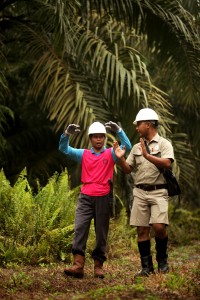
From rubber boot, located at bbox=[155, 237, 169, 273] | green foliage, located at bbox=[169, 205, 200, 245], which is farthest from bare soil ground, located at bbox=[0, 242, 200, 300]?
green foliage, located at bbox=[169, 205, 200, 245]

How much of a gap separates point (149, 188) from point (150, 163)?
28cm

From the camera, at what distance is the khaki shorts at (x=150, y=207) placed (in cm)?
735

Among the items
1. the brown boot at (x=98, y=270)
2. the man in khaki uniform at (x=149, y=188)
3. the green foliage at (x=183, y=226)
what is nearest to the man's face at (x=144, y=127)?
the man in khaki uniform at (x=149, y=188)

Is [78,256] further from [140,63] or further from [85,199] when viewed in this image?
[140,63]

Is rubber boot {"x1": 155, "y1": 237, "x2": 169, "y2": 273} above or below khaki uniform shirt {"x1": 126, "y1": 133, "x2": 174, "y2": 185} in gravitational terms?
below

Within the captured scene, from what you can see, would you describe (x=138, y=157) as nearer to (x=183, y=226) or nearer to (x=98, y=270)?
(x=98, y=270)

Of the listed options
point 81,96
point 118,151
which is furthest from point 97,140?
point 81,96

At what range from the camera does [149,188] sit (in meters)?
7.45

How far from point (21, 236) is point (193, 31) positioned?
623cm

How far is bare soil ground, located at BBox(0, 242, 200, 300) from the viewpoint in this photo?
5.74 m

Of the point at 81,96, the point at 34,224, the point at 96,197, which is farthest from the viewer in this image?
the point at 81,96

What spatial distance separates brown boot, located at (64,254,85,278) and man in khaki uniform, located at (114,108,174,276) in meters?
0.67

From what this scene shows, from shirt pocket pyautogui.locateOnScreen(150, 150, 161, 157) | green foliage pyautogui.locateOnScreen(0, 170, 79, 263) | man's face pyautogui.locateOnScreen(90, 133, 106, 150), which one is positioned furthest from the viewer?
green foliage pyautogui.locateOnScreen(0, 170, 79, 263)

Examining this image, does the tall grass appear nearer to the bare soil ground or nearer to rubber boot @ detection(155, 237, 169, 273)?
the bare soil ground
